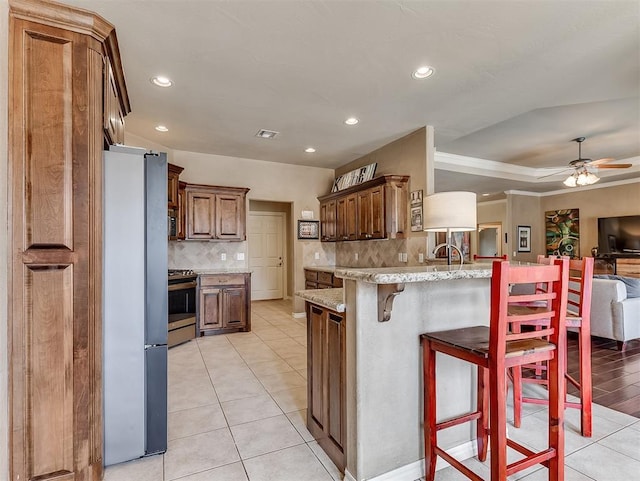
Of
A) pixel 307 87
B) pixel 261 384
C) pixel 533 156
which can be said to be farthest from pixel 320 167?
pixel 261 384

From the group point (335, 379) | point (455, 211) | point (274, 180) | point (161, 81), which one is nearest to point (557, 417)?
point (335, 379)

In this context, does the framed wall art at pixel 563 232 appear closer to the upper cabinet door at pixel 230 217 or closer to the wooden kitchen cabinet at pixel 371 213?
the wooden kitchen cabinet at pixel 371 213

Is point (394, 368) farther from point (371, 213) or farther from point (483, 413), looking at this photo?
point (371, 213)

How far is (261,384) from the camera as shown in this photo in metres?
3.02

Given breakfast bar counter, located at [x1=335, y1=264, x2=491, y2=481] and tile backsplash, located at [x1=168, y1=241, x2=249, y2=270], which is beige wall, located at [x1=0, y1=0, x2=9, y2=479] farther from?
tile backsplash, located at [x1=168, y1=241, x2=249, y2=270]

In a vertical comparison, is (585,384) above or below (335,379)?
below

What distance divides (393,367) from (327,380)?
43 centimetres

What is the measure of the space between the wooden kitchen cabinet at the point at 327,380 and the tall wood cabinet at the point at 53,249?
1219mm

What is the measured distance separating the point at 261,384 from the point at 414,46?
3067 mm

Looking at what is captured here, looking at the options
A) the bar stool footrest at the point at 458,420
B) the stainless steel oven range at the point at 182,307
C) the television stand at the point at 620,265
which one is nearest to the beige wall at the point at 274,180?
the stainless steel oven range at the point at 182,307

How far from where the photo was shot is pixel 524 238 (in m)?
8.44

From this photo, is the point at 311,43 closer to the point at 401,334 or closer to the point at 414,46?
the point at 414,46

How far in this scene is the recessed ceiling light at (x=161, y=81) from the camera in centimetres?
291

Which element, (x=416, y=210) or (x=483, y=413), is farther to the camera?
(x=416, y=210)
